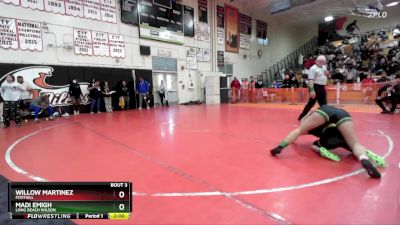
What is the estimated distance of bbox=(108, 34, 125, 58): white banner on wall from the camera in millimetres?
11406

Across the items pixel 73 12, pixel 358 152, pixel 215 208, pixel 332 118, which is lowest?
pixel 215 208

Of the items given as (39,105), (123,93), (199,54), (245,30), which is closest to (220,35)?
(199,54)

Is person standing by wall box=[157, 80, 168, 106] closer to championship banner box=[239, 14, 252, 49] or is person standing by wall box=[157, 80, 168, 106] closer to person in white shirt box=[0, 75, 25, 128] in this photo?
person in white shirt box=[0, 75, 25, 128]

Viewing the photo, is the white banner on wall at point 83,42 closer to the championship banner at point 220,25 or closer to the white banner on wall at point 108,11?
the white banner on wall at point 108,11

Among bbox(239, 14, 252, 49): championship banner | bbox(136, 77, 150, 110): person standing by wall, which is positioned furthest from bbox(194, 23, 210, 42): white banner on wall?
bbox(136, 77, 150, 110): person standing by wall

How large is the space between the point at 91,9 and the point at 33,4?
2132 mm

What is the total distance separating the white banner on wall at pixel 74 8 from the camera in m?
9.98

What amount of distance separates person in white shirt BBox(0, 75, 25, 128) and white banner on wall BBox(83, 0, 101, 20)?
4.60 meters

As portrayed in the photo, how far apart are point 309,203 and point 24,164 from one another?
10.8 feet

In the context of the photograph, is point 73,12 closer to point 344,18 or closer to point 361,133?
point 361,133

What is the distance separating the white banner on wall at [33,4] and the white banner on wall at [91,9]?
158 cm

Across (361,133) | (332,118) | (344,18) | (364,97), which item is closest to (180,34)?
(364,97)

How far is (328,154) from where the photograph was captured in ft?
10.3

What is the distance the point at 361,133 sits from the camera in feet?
15.3
